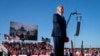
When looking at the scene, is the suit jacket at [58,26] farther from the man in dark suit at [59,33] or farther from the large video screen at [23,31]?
the large video screen at [23,31]

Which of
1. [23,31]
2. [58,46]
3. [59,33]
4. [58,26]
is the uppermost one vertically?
[23,31]

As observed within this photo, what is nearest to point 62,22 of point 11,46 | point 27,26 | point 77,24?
point 77,24

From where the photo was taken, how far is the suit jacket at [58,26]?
175 inches

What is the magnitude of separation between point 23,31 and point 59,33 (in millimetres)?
39662

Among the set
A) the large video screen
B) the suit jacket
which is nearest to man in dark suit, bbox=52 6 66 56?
the suit jacket

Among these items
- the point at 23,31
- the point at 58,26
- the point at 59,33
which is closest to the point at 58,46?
the point at 59,33

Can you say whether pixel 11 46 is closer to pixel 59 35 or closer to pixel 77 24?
pixel 77 24

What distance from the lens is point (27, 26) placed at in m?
45.2

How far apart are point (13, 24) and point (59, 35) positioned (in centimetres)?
3828

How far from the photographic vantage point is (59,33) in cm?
444

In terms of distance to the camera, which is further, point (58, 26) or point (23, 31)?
point (23, 31)

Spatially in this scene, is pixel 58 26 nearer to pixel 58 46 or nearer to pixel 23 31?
pixel 58 46

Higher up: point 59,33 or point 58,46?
point 59,33

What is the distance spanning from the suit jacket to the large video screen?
36.7 meters
